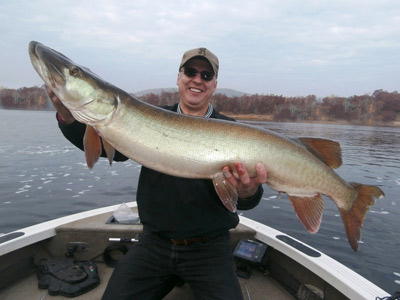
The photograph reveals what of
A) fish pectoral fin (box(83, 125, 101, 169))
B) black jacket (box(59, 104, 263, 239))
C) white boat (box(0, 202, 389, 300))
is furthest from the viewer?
white boat (box(0, 202, 389, 300))

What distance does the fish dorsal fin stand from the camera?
2.81 metres

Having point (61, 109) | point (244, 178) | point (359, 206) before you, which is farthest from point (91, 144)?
point (359, 206)

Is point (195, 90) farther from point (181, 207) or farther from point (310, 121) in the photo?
point (310, 121)

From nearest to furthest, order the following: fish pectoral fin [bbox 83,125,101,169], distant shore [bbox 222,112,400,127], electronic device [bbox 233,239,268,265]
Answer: fish pectoral fin [bbox 83,125,101,169] → electronic device [bbox 233,239,268,265] → distant shore [bbox 222,112,400,127]

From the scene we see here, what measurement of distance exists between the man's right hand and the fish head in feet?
0.32

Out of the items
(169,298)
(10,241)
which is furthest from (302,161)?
(10,241)

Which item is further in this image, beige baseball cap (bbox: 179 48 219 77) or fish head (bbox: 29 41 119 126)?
beige baseball cap (bbox: 179 48 219 77)

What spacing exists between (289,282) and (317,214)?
4.43ft

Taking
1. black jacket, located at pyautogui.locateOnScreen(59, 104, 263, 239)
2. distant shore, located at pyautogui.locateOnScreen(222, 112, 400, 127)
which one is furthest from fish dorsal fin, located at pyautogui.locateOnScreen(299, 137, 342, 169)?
distant shore, located at pyautogui.locateOnScreen(222, 112, 400, 127)

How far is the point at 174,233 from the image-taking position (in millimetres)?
3021

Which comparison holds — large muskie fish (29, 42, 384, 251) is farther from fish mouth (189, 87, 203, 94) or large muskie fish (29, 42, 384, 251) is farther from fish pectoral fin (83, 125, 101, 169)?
fish mouth (189, 87, 203, 94)

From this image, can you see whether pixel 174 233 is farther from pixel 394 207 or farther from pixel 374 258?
pixel 394 207

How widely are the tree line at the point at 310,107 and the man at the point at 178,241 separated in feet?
208

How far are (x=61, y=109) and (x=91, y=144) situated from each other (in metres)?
0.44
